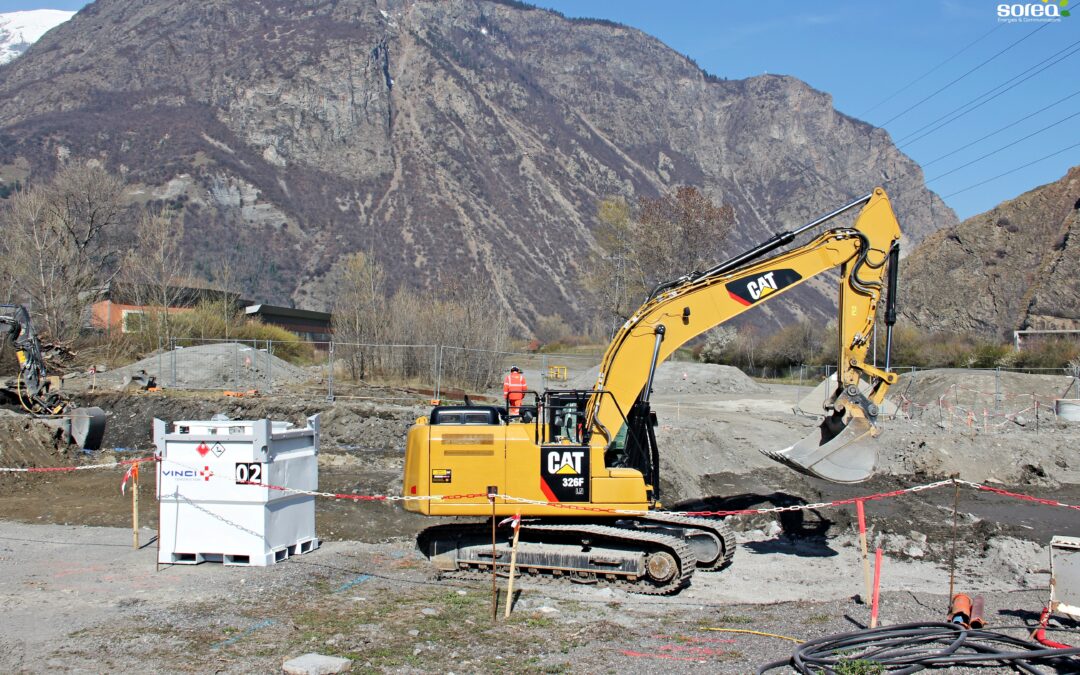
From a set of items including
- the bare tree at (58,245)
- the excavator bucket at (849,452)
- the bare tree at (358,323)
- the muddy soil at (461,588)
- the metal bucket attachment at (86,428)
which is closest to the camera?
the muddy soil at (461,588)

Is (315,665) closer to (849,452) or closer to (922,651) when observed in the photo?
(922,651)

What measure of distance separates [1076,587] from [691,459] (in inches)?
A: 433

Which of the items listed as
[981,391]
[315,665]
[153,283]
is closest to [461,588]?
[315,665]

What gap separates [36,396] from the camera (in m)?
20.9

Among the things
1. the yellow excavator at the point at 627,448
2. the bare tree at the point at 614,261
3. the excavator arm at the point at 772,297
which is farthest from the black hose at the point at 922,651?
the bare tree at the point at 614,261

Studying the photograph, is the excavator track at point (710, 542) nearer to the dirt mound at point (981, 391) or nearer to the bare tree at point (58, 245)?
the dirt mound at point (981, 391)

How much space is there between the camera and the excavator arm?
1084cm

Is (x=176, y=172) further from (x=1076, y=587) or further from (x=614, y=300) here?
(x=1076, y=587)

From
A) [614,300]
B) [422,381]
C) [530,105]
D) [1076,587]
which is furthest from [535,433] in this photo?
[530,105]

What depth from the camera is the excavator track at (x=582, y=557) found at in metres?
9.96

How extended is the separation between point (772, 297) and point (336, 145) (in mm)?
116319

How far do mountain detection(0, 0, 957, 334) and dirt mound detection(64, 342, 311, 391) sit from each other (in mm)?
43627

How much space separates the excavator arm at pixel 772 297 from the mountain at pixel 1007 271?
46.6m

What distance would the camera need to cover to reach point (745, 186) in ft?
611
